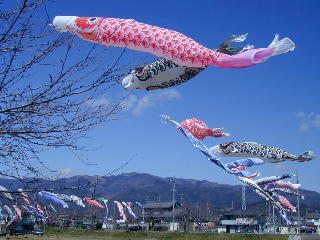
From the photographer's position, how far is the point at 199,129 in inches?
764

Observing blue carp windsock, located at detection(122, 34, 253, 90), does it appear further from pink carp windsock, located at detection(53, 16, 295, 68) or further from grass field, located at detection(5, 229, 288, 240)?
grass field, located at detection(5, 229, 288, 240)

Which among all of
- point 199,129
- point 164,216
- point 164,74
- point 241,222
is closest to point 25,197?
point 164,74

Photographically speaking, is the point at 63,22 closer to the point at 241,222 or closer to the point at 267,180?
the point at 267,180

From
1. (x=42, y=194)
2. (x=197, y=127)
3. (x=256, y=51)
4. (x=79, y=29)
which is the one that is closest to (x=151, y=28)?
(x=79, y=29)

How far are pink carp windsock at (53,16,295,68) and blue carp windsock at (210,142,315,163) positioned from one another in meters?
13.6

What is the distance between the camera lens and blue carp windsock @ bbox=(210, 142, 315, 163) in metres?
19.7

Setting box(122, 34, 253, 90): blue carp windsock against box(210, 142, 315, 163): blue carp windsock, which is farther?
box(210, 142, 315, 163): blue carp windsock

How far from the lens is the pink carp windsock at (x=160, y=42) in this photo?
19.7 feet

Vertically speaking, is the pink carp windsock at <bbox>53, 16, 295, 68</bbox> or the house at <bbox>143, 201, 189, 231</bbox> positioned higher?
the pink carp windsock at <bbox>53, 16, 295, 68</bbox>

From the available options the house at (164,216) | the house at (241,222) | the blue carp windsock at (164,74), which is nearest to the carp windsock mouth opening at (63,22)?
the blue carp windsock at (164,74)

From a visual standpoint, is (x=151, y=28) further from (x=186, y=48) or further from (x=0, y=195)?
(x=0, y=195)

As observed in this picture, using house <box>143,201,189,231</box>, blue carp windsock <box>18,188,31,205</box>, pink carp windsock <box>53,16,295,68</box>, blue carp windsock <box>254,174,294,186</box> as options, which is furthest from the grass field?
blue carp windsock <box>18,188,31,205</box>

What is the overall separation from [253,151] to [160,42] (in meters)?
14.1

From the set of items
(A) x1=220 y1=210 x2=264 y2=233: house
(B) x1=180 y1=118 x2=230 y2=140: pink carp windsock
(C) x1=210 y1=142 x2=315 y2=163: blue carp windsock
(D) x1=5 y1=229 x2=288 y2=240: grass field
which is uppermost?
(B) x1=180 y1=118 x2=230 y2=140: pink carp windsock
